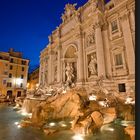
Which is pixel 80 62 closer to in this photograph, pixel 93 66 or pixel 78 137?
pixel 93 66

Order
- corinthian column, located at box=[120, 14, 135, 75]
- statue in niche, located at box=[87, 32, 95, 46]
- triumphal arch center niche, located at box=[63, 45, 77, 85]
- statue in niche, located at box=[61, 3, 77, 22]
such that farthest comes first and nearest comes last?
statue in niche, located at box=[61, 3, 77, 22] → triumphal arch center niche, located at box=[63, 45, 77, 85] → statue in niche, located at box=[87, 32, 95, 46] → corinthian column, located at box=[120, 14, 135, 75]

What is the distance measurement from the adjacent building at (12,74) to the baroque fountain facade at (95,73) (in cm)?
1735

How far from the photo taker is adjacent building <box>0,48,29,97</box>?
29422mm

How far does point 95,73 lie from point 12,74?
24.8 metres

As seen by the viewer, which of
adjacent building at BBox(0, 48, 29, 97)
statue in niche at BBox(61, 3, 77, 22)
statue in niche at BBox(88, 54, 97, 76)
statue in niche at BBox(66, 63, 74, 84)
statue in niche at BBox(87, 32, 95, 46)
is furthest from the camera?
adjacent building at BBox(0, 48, 29, 97)

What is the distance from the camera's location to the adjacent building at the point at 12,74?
29422 mm

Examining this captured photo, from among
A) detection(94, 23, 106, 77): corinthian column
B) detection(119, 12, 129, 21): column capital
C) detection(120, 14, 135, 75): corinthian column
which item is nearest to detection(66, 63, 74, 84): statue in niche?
detection(94, 23, 106, 77): corinthian column

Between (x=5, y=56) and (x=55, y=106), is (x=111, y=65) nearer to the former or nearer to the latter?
(x=55, y=106)

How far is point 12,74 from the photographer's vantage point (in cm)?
3127

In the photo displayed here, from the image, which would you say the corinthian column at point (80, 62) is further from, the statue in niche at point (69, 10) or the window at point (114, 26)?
the statue in niche at point (69, 10)

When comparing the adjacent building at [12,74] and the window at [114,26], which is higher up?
the window at [114,26]

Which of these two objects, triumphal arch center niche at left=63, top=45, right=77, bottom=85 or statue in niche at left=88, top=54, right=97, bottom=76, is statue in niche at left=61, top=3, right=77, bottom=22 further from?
statue in niche at left=88, top=54, right=97, bottom=76

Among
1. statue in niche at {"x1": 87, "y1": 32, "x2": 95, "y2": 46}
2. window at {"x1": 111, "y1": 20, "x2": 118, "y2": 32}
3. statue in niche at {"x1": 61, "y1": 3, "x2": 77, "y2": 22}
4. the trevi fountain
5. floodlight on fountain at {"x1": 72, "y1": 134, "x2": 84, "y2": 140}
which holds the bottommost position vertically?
floodlight on fountain at {"x1": 72, "y1": 134, "x2": 84, "y2": 140}

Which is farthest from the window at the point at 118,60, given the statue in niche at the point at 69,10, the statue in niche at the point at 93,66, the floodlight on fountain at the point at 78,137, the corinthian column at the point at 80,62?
the statue in niche at the point at 69,10
